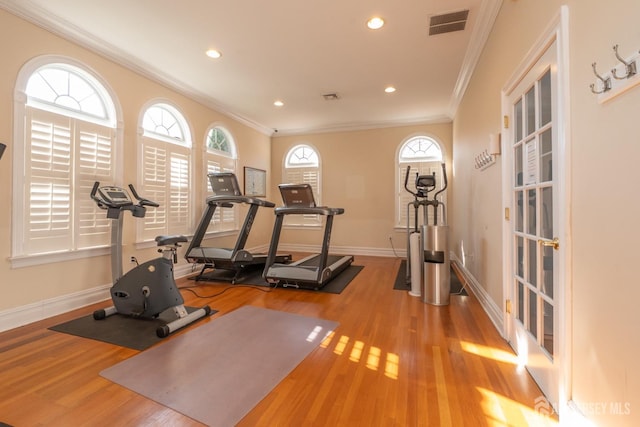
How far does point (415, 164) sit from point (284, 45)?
3.81m

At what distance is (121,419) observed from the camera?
1.47 metres

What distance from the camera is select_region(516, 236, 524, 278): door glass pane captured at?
6.81ft

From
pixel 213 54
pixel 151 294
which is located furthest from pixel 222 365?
pixel 213 54

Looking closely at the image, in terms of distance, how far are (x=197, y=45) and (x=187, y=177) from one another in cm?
198

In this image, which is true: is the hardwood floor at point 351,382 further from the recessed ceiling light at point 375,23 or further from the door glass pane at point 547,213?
the recessed ceiling light at point 375,23

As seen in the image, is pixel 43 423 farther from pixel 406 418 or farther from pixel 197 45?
pixel 197 45

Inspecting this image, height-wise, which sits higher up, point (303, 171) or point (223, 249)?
point (303, 171)

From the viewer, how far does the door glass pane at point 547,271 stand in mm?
1646

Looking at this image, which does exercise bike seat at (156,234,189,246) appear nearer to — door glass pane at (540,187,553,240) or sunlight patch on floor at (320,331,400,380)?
sunlight patch on floor at (320,331,400,380)

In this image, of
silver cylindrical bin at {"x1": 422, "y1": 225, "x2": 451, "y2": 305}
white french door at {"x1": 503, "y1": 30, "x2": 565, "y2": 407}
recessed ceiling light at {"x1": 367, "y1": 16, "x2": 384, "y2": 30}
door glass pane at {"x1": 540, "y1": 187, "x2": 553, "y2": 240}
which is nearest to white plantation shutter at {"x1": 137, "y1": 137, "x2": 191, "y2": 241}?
recessed ceiling light at {"x1": 367, "y1": 16, "x2": 384, "y2": 30}

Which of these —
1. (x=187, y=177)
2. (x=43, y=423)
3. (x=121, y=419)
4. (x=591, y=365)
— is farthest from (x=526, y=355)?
(x=187, y=177)

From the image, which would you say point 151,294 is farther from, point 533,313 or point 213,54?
point 533,313

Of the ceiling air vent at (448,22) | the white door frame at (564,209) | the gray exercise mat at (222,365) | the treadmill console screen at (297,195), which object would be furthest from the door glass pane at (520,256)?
the treadmill console screen at (297,195)

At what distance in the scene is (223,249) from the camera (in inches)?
171
